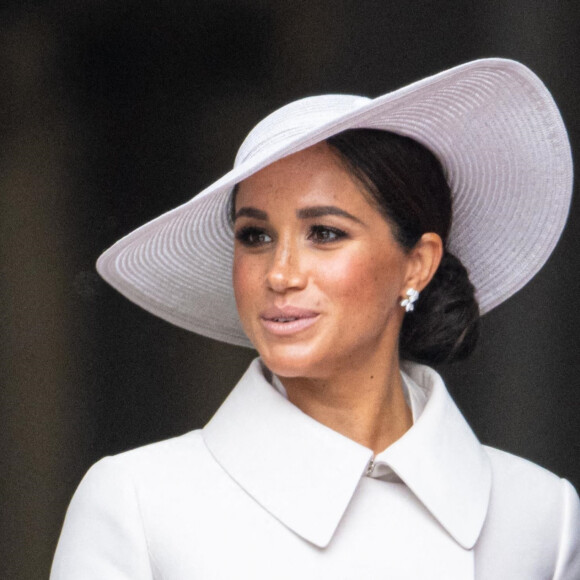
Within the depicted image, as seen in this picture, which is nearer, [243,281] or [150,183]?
[243,281]

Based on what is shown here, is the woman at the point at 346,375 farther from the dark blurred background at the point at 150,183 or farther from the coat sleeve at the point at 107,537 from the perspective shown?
the dark blurred background at the point at 150,183

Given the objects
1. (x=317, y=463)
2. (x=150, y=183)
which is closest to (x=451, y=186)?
(x=317, y=463)

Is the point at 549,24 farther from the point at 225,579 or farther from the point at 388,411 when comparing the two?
the point at 225,579

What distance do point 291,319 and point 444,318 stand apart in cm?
44

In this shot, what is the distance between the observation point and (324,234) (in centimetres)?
257

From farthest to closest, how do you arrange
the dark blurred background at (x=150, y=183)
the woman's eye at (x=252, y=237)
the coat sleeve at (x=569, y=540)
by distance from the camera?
the dark blurred background at (x=150, y=183) < the coat sleeve at (x=569, y=540) < the woman's eye at (x=252, y=237)

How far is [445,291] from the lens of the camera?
9.40 feet

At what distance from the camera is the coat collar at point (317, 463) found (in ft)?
8.45

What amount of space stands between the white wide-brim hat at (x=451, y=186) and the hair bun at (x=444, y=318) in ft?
0.21

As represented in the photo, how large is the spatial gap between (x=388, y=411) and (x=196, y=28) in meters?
1.18

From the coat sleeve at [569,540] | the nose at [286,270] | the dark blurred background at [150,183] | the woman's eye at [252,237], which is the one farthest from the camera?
the dark blurred background at [150,183]

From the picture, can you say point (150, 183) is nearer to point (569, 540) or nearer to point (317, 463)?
point (317, 463)

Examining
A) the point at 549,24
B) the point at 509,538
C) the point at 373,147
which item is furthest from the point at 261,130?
the point at 549,24

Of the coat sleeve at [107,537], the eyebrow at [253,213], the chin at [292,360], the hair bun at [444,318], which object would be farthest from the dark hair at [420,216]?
the coat sleeve at [107,537]
